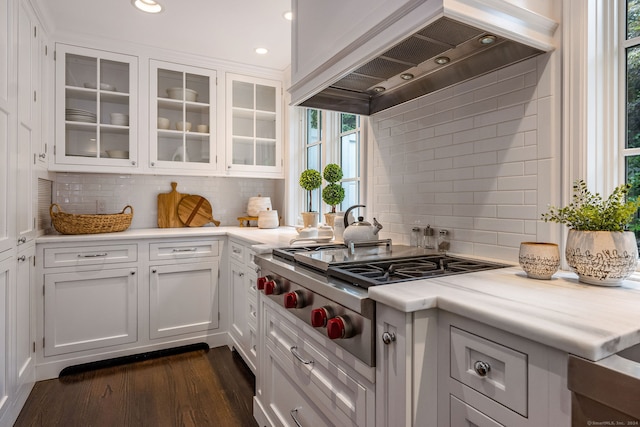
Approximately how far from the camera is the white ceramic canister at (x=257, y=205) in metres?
3.29

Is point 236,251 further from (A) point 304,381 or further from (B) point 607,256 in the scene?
(B) point 607,256

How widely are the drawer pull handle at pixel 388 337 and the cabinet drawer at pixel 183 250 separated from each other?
7.10ft

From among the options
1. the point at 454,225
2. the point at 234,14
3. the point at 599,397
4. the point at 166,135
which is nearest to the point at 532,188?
the point at 454,225

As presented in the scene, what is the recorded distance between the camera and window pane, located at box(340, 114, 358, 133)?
2.64 m

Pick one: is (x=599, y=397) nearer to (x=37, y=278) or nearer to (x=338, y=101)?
(x=338, y=101)

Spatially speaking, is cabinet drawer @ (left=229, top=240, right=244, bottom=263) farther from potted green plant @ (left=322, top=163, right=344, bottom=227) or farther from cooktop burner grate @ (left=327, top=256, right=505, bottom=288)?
cooktop burner grate @ (left=327, top=256, right=505, bottom=288)

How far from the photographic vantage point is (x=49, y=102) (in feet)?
8.32

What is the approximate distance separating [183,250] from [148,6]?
168cm

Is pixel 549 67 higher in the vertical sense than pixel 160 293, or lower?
higher

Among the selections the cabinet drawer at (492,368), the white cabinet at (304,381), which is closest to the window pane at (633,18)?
the cabinet drawer at (492,368)

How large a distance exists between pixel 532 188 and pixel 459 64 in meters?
0.57

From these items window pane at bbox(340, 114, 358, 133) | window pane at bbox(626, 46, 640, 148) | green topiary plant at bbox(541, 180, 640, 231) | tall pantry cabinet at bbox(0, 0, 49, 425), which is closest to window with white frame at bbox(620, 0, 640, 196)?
window pane at bbox(626, 46, 640, 148)

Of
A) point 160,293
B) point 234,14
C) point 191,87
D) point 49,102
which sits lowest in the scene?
point 160,293

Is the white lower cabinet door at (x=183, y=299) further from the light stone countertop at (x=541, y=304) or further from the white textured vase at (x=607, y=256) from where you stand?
the white textured vase at (x=607, y=256)
